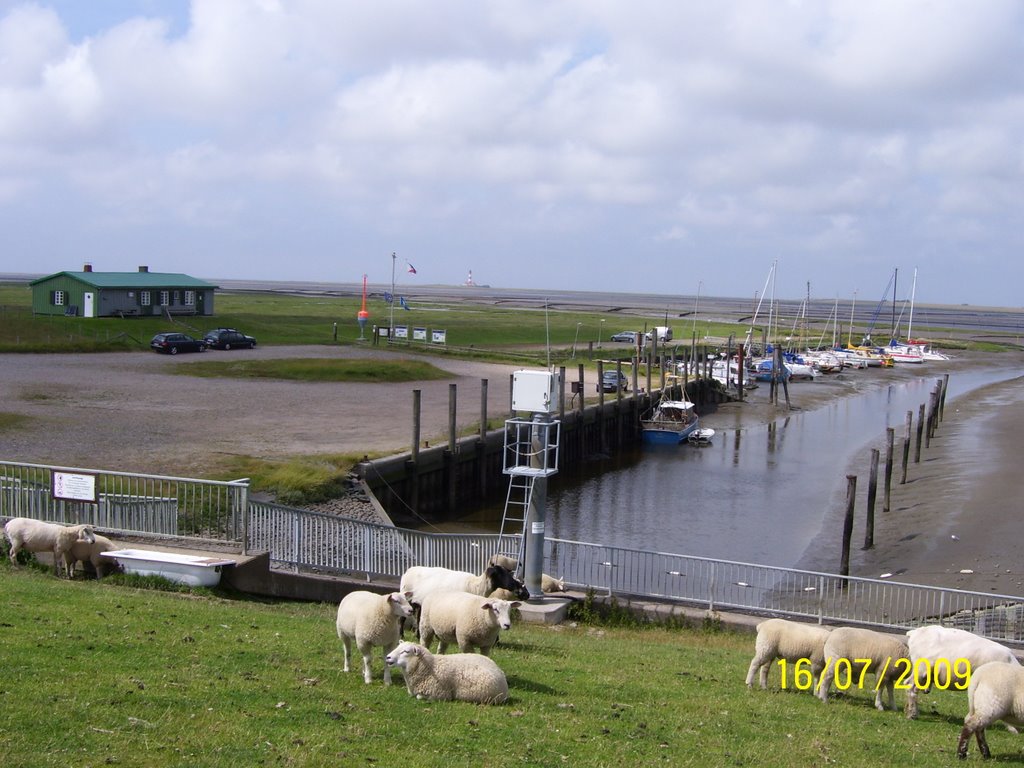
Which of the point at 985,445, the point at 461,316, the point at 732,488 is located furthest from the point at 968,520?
the point at 461,316

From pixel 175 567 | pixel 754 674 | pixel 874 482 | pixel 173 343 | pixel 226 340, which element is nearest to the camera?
pixel 754 674

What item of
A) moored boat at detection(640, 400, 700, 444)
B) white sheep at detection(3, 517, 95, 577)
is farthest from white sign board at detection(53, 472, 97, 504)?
moored boat at detection(640, 400, 700, 444)

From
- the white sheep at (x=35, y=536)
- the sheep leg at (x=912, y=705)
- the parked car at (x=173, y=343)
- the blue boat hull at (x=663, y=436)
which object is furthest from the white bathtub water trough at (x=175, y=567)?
the parked car at (x=173, y=343)

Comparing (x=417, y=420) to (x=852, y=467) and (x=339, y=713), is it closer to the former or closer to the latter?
(x=852, y=467)

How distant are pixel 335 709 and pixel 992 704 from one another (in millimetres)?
6600

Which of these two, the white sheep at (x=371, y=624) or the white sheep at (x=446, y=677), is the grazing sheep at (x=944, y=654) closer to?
the white sheep at (x=446, y=677)

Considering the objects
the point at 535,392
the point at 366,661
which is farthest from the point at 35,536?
the point at 366,661

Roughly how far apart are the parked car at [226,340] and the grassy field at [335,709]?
6458 centimetres

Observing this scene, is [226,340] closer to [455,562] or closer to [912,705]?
[455,562]

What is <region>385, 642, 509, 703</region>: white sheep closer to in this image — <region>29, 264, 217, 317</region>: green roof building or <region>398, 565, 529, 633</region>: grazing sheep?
<region>398, 565, 529, 633</region>: grazing sheep

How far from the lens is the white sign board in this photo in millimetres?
19688

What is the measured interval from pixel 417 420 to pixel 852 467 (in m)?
24.5

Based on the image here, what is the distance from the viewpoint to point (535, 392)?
19.2 metres

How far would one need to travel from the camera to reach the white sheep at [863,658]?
13.0m
